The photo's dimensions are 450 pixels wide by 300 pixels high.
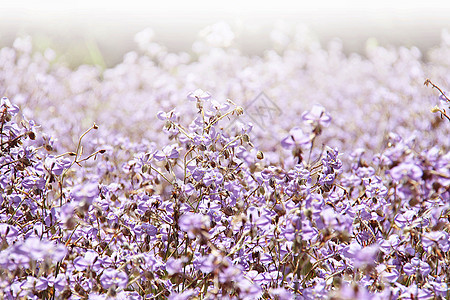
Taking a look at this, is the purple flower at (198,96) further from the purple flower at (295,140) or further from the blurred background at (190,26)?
the blurred background at (190,26)

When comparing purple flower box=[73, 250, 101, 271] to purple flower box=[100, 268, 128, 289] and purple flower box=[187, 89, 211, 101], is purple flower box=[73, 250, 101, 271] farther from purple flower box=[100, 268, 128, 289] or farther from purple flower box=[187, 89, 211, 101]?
purple flower box=[187, 89, 211, 101]

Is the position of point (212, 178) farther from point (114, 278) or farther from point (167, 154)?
point (114, 278)

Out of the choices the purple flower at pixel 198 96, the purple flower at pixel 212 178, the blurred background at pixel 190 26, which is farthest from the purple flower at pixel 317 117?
the blurred background at pixel 190 26

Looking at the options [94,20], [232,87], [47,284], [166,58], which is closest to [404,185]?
[47,284]

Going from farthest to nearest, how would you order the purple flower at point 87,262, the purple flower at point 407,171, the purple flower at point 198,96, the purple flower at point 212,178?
the purple flower at point 198,96, the purple flower at point 212,178, the purple flower at point 87,262, the purple flower at point 407,171

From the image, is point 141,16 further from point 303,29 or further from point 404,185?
point 404,185

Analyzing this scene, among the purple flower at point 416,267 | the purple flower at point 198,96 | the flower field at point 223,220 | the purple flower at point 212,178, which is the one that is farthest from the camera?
the purple flower at point 198,96

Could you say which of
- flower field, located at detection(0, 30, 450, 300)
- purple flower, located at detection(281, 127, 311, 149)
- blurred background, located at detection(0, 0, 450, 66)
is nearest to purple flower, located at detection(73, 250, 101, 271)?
flower field, located at detection(0, 30, 450, 300)

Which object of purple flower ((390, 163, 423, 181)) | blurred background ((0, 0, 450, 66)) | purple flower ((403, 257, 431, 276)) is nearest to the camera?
purple flower ((390, 163, 423, 181))

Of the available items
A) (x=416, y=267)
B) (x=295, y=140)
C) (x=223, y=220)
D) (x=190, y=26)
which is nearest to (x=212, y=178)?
(x=223, y=220)
